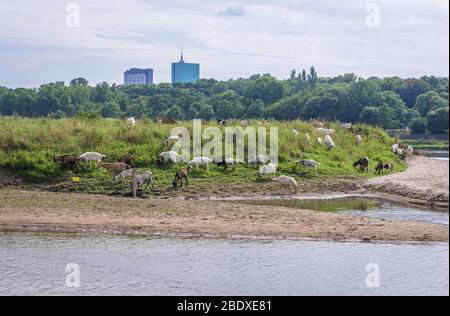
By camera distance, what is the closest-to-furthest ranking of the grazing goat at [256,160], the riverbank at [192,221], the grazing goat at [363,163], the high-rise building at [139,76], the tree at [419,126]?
1. the riverbank at [192,221]
2. the grazing goat at [256,160]
3. the grazing goat at [363,163]
4. the tree at [419,126]
5. the high-rise building at [139,76]

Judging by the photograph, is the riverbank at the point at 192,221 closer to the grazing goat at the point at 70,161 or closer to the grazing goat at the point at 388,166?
the grazing goat at the point at 70,161

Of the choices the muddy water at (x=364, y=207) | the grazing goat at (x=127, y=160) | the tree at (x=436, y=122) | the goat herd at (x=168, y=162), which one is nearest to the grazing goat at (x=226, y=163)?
the goat herd at (x=168, y=162)

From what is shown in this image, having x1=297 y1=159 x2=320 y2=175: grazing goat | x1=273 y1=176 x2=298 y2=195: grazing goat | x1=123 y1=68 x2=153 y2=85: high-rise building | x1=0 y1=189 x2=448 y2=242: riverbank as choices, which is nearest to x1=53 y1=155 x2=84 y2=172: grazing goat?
x1=0 y1=189 x2=448 y2=242: riverbank

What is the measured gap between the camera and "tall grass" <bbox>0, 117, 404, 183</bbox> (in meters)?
29.5

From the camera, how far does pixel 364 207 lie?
25875 mm

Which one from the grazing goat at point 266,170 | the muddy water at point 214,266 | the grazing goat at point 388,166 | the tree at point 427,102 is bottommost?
the muddy water at point 214,266

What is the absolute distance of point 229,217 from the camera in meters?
22.4

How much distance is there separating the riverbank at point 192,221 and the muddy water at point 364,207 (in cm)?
139

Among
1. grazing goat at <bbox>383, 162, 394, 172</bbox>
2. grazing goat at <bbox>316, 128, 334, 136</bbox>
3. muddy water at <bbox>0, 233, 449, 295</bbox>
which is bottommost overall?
muddy water at <bbox>0, 233, 449, 295</bbox>

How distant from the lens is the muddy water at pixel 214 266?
14.2 metres

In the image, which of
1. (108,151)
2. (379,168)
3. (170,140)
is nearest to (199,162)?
(170,140)

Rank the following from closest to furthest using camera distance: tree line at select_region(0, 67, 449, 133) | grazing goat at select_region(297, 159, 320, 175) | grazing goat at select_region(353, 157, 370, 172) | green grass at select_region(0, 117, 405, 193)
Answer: green grass at select_region(0, 117, 405, 193)
grazing goat at select_region(297, 159, 320, 175)
grazing goat at select_region(353, 157, 370, 172)
tree line at select_region(0, 67, 449, 133)

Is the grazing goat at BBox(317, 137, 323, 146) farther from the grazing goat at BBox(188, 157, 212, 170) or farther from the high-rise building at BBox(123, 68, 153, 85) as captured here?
the high-rise building at BBox(123, 68, 153, 85)

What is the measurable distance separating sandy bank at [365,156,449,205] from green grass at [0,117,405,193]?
7.24ft
